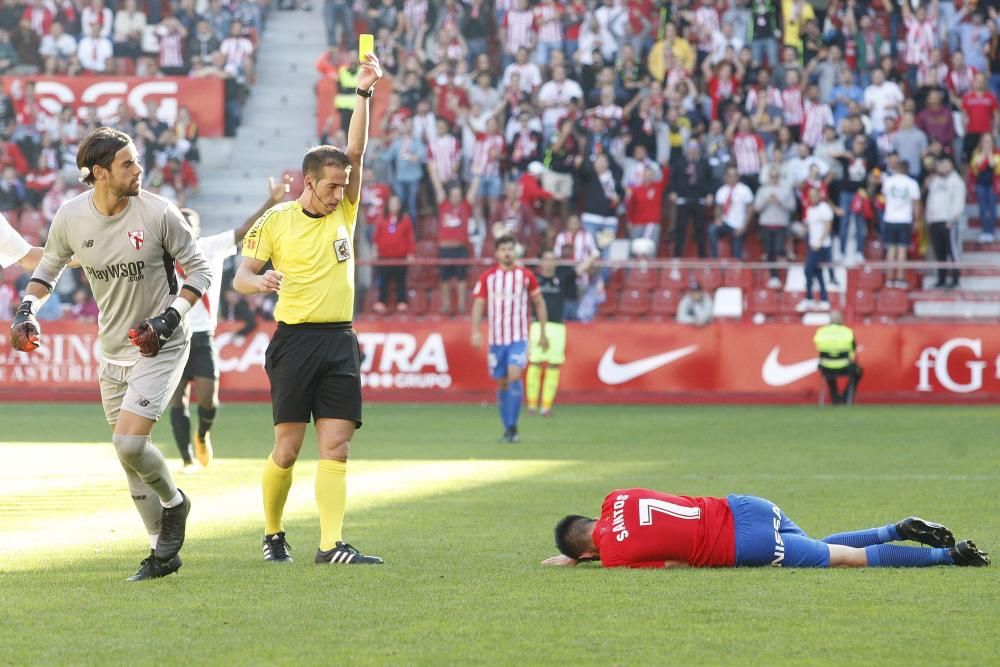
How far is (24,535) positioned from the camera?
9.50 m

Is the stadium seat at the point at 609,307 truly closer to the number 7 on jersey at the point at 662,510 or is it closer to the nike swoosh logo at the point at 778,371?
the nike swoosh logo at the point at 778,371

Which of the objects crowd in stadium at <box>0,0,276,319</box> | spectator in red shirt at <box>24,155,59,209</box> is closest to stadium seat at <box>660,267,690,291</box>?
crowd in stadium at <box>0,0,276,319</box>

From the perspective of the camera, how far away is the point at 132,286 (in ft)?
25.7

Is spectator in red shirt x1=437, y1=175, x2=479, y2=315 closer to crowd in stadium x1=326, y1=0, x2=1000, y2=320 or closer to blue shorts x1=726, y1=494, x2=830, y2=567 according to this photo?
crowd in stadium x1=326, y1=0, x2=1000, y2=320

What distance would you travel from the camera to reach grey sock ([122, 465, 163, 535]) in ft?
26.4

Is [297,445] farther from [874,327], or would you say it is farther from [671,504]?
[874,327]

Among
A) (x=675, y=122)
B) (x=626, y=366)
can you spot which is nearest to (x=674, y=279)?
(x=626, y=366)

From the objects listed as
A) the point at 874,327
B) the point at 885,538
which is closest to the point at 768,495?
the point at 885,538

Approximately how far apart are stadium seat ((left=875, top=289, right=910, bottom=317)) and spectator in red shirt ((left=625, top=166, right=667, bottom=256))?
3.91 metres

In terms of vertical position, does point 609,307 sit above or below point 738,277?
below

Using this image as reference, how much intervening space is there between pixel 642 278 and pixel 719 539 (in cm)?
1694

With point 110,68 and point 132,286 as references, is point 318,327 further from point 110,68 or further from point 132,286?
point 110,68

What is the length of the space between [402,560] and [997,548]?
323 cm

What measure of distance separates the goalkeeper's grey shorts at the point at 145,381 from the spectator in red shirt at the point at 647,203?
18.6 metres
